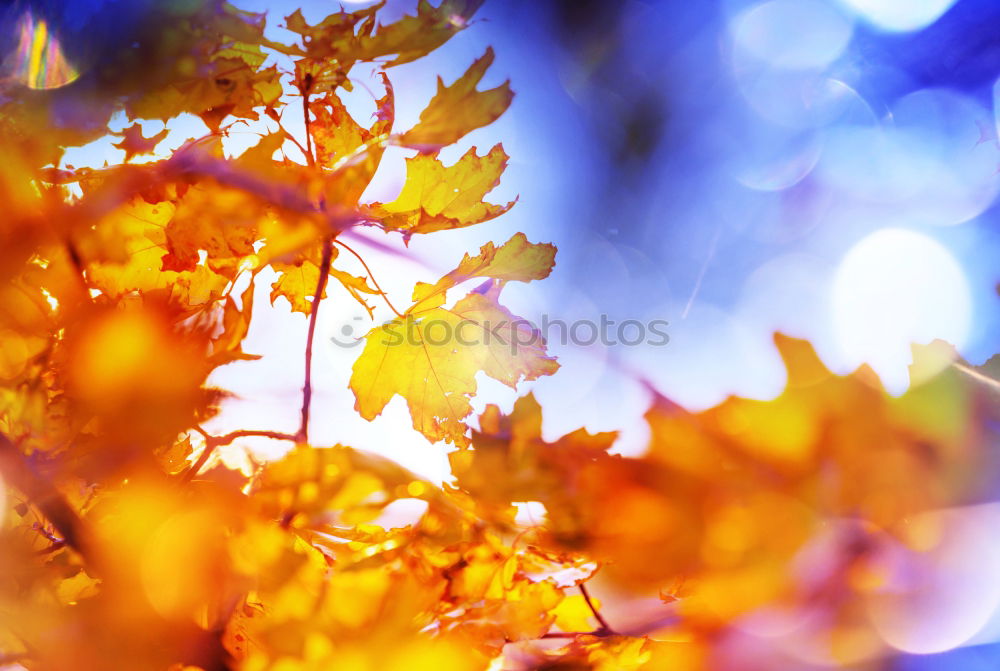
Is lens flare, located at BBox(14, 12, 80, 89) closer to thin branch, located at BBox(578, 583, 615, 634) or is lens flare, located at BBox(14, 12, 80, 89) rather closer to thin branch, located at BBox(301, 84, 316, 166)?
thin branch, located at BBox(301, 84, 316, 166)

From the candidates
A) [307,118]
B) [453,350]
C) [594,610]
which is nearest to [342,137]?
[307,118]

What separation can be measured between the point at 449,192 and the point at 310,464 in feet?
0.50

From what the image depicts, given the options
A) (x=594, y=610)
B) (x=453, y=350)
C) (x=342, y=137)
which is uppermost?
(x=342, y=137)

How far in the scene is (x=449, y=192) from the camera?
0.27 meters

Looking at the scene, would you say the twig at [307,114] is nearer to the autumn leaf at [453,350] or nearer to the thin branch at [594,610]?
the autumn leaf at [453,350]

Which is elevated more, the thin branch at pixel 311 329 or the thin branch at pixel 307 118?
the thin branch at pixel 307 118

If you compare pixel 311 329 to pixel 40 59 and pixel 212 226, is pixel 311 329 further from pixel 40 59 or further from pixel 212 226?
pixel 40 59

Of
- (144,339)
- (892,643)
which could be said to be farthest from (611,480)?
(144,339)

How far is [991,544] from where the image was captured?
24 cm

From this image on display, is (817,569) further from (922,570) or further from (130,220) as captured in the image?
(130,220)

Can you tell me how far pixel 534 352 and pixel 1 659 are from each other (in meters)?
0.28

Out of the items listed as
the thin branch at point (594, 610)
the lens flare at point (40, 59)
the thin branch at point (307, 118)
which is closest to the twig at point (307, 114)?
the thin branch at point (307, 118)

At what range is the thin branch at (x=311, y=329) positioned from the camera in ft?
→ 0.85

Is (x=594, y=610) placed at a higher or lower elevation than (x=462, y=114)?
lower
